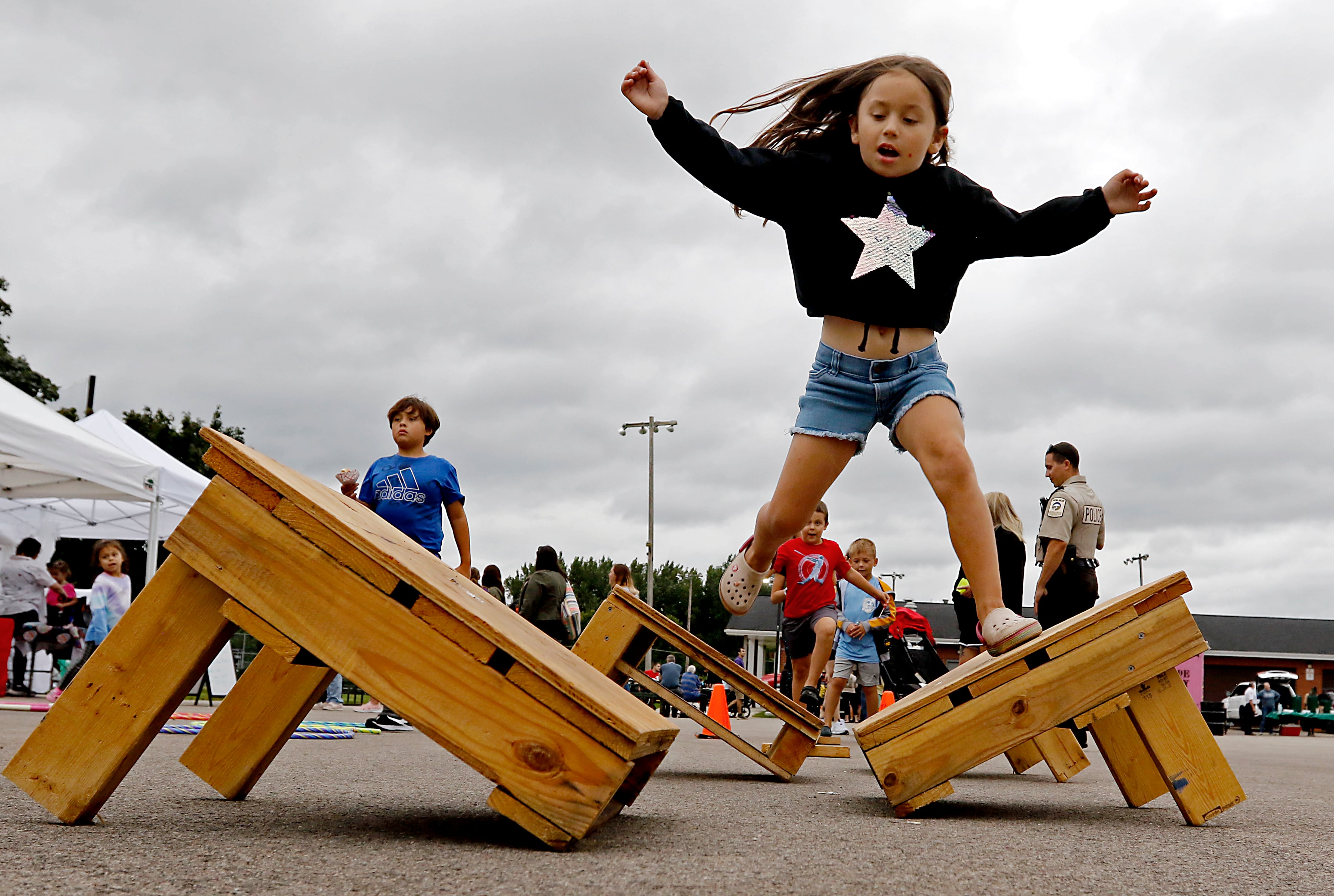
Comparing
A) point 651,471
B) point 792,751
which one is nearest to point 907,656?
point 792,751

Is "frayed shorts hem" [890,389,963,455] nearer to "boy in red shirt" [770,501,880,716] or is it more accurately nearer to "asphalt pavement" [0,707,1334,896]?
"asphalt pavement" [0,707,1334,896]

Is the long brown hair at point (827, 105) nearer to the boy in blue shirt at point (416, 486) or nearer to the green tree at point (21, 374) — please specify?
the boy in blue shirt at point (416, 486)

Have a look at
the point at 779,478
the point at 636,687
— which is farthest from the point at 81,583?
the point at 779,478

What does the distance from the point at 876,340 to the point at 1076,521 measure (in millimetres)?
4216

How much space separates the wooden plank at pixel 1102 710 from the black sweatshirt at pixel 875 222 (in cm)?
142

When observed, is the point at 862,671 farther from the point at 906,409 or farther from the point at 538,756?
the point at 538,756

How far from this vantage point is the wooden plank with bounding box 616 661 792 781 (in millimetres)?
4898

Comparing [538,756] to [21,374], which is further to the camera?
[21,374]

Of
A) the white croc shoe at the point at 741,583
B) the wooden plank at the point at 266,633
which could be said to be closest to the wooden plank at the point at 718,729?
the white croc shoe at the point at 741,583

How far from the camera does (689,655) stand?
206 inches

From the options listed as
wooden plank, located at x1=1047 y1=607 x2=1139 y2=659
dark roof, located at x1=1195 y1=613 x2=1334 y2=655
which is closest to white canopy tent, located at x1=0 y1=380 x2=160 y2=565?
wooden plank, located at x1=1047 y1=607 x2=1139 y2=659

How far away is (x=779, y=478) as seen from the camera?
13.2 ft

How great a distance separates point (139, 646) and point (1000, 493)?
6.62 m

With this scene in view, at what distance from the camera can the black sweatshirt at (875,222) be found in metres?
3.81
